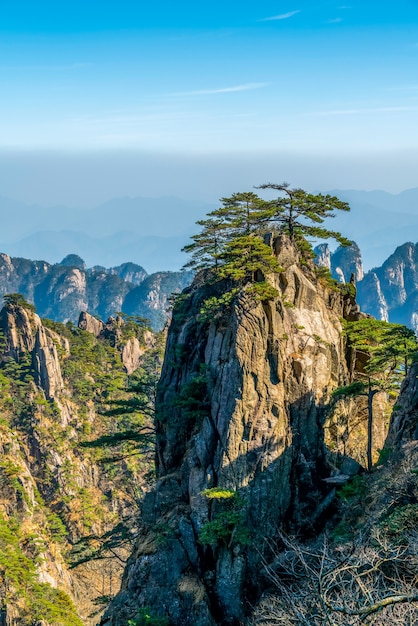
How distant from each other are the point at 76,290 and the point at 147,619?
169090 millimetres

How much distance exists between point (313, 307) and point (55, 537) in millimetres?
32143

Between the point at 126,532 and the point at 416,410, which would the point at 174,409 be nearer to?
the point at 126,532

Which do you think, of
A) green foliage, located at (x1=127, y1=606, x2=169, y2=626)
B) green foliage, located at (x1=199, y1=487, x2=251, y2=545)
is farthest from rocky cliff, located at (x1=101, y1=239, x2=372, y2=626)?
green foliage, located at (x1=127, y1=606, x2=169, y2=626)

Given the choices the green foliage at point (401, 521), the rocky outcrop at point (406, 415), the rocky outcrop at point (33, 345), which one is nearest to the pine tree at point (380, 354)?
the rocky outcrop at point (406, 415)

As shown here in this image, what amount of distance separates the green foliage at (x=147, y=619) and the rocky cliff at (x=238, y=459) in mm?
410

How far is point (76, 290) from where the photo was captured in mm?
182250

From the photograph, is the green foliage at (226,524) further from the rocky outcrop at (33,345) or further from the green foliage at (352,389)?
the rocky outcrop at (33,345)

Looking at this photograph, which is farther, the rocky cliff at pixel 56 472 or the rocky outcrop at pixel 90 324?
the rocky outcrop at pixel 90 324

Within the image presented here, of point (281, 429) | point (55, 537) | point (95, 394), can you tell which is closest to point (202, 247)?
point (281, 429)

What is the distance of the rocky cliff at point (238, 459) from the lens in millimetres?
19312

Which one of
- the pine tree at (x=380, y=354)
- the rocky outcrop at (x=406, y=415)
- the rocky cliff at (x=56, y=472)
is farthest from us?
the rocky cliff at (x=56, y=472)

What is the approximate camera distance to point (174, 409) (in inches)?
956

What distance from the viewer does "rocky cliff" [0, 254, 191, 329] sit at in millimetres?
178875

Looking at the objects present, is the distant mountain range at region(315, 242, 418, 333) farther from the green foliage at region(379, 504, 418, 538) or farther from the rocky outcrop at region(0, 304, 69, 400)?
the green foliage at region(379, 504, 418, 538)
